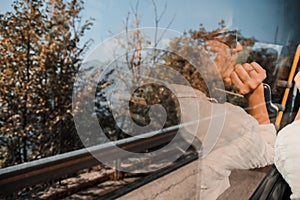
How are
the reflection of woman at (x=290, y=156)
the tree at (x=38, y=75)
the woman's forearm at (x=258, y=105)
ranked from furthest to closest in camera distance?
the tree at (x=38, y=75), the woman's forearm at (x=258, y=105), the reflection of woman at (x=290, y=156)

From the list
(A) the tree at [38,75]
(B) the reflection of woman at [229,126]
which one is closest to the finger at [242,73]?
(B) the reflection of woman at [229,126]

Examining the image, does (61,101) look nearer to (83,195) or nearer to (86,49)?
(86,49)

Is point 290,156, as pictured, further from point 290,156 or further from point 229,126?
point 229,126

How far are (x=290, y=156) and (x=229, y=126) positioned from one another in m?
0.11

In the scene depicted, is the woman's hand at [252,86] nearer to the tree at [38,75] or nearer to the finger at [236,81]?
the finger at [236,81]

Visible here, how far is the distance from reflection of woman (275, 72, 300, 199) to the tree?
522mm

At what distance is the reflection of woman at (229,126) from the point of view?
47 cm

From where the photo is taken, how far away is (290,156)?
435 millimetres

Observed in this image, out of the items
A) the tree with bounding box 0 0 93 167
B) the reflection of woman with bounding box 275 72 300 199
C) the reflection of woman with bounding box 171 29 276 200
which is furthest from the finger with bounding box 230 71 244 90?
the tree with bounding box 0 0 93 167

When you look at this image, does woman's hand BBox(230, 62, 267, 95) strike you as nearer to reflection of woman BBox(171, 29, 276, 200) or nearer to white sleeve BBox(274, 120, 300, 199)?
reflection of woman BBox(171, 29, 276, 200)

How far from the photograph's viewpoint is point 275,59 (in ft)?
3.07

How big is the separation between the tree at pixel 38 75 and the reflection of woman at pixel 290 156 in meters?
0.52

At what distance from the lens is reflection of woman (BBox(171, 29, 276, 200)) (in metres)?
0.47

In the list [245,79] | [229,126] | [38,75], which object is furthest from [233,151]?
[38,75]
